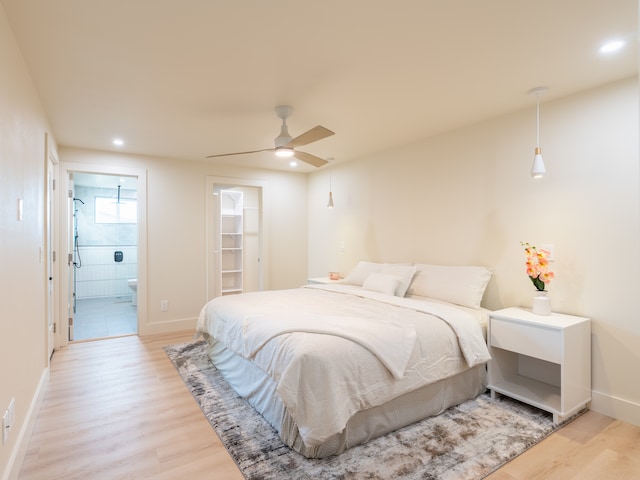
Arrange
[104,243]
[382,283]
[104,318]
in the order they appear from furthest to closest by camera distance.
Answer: [104,243] → [104,318] → [382,283]

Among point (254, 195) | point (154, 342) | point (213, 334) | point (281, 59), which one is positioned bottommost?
point (154, 342)

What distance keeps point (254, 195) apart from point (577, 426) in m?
5.40

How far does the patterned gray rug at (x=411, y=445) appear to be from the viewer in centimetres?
189

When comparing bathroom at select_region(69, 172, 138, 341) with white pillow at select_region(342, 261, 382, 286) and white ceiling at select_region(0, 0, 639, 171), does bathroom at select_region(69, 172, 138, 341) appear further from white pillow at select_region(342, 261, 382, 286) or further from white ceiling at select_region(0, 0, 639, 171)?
white pillow at select_region(342, 261, 382, 286)

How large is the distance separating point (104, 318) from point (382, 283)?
457 centimetres

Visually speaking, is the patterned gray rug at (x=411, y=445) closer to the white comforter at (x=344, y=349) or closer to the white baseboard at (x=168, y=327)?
the white comforter at (x=344, y=349)

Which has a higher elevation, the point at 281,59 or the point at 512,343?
the point at 281,59

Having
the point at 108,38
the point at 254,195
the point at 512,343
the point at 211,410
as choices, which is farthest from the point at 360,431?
the point at 254,195

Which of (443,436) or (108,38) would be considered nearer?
(108,38)

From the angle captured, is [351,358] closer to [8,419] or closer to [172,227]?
[8,419]

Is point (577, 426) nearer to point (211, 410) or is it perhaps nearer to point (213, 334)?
point (211, 410)

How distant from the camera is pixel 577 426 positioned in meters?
2.37

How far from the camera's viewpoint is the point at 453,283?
3.28 meters

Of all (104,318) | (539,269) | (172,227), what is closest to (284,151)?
(539,269)
